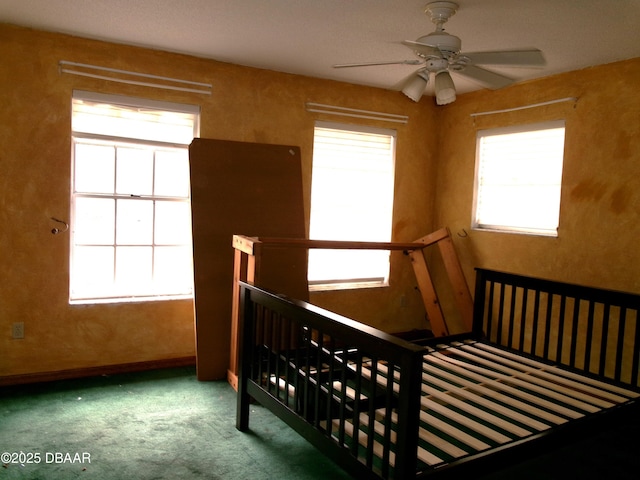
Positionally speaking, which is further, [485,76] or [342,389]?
[485,76]

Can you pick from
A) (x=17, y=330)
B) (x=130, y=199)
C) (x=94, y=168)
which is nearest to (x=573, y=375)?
(x=130, y=199)

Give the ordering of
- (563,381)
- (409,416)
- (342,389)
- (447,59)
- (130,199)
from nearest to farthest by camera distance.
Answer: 1. (409,416)
2. (342,389)
3. (447,59)
4. (563,381)
5. (130,199)

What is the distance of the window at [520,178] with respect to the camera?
387cm

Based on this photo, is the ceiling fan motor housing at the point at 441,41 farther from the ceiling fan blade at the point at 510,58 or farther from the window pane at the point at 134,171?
the window pane at the point at 134,171

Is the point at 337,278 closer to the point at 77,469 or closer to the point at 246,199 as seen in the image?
the point at 246,199

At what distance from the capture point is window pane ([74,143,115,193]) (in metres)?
3.42

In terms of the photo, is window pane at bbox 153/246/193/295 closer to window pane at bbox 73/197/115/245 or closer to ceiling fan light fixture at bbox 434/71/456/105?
window pane at bbox 73/197/115/245

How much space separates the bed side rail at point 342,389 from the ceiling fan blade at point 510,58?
137cm

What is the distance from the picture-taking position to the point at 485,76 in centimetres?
258

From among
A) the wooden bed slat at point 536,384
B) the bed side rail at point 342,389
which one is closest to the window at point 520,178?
the wooden bed slat at point 536,384

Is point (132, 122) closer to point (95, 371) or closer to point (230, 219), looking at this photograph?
point (230, 219)

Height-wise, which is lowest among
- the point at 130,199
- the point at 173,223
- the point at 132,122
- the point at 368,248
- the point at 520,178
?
the point at 368,248

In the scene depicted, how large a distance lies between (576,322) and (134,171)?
299 centimetres

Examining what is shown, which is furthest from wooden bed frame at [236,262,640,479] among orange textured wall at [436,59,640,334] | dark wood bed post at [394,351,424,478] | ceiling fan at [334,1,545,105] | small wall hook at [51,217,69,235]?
small wall hook at [51,217,69,235]
